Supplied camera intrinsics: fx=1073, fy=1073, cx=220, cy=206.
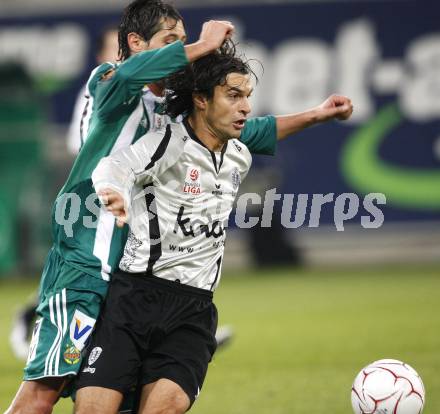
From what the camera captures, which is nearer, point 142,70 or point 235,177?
point 142,70

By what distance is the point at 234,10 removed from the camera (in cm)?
1789

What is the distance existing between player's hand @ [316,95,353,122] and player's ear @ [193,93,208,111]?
851 mm

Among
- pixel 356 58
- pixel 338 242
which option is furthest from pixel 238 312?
pixel 356 58

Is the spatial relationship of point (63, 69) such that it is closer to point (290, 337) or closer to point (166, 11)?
point (290, 337)

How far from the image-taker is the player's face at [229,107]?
17.3 feet

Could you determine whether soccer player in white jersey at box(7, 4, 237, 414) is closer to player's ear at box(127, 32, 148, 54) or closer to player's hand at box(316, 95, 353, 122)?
player's ear at box(127, 32, 148, 54)

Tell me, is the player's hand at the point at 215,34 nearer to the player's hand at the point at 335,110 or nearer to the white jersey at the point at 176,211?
the white jersey at the point at 176,211

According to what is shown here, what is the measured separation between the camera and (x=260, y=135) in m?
5.83

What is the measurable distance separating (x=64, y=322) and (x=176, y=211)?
2.52 ft

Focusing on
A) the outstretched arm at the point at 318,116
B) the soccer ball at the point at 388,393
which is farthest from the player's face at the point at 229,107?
the soccer ball at the point at 388,393

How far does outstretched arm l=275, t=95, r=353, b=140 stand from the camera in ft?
19.4

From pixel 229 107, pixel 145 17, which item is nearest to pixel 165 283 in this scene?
pixel 229 107
